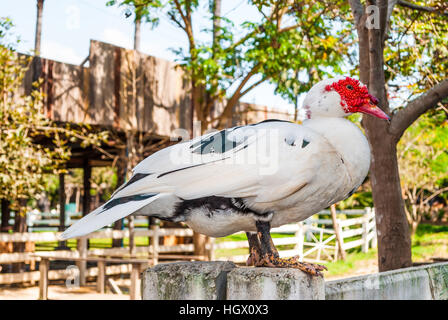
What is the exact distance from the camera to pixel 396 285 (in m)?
2.79

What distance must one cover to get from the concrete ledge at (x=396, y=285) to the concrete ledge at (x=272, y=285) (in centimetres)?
56

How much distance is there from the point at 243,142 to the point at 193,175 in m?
0.23

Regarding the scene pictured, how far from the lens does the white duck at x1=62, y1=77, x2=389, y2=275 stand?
1903 millimetres

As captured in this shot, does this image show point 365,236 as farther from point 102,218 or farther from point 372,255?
point 102,218

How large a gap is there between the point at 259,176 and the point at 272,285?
0.39 meters

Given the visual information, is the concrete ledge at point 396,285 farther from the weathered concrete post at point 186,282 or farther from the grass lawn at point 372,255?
the grass lawn at point 372,255

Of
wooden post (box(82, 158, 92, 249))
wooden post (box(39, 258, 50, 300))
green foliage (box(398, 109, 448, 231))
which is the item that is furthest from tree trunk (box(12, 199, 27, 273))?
green foliage (box(398, 109, 448, 231))

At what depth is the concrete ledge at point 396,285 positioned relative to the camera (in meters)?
2.49

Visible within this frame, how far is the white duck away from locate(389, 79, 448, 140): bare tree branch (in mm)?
2101

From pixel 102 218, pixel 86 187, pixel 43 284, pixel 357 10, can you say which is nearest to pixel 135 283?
pixel 43 284

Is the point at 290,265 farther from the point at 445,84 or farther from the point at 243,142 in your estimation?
the point at 445,84

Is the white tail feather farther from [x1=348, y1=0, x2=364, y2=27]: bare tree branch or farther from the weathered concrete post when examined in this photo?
[x1=348, y1=0, x2=364, y2=27]: bare tree branch

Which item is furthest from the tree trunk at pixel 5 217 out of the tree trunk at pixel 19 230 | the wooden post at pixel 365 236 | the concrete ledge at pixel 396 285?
the concrete ledge at pixel 396 285

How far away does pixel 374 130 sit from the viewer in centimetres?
427
